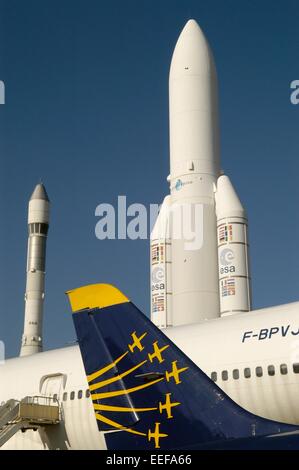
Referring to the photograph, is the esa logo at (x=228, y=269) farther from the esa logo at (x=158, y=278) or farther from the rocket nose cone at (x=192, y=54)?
the rocket nose cone at (x=192, y=54)

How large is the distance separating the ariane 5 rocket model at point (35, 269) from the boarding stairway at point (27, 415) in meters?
26.8

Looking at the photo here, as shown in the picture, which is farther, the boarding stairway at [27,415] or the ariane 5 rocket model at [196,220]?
the ariane 5 rocket model at [196,220]

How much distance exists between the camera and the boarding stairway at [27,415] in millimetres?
29125

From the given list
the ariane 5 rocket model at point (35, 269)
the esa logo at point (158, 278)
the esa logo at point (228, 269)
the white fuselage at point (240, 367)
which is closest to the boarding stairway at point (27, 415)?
the white fuselage at point (240, 367)

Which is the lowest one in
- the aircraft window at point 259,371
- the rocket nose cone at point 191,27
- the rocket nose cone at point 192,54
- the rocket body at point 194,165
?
the aircraft window at point 259,371

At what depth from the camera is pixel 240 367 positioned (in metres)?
23.2

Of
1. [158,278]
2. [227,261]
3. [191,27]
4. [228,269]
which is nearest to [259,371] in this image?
[228,269]

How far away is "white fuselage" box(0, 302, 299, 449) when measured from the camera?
22.1 meters

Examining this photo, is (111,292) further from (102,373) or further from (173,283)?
(173,283)

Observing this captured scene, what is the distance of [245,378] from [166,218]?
2894 cm

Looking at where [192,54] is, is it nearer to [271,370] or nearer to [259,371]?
[259,371]

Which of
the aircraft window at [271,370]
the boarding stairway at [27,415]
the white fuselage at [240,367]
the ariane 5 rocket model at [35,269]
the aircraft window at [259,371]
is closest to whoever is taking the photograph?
the white fuselage at [240,367]
